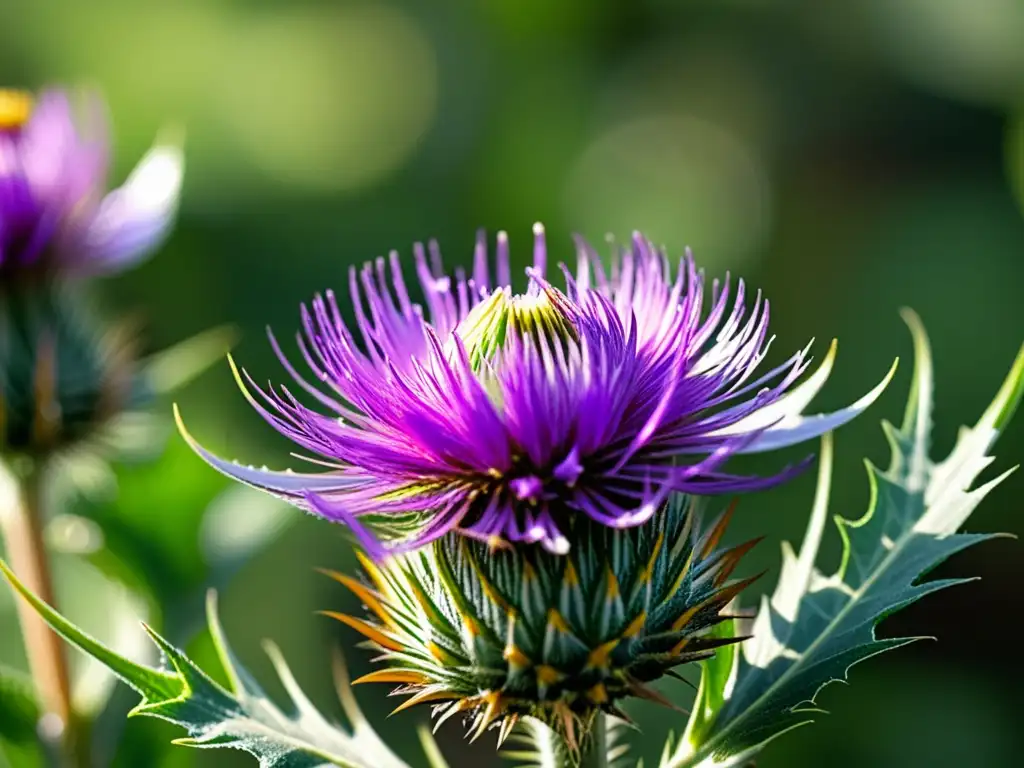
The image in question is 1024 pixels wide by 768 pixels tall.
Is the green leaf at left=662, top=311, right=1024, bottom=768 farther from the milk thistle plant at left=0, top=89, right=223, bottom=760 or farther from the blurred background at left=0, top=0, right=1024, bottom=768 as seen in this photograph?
the blurred background at left=0, top=0, right=1024, bottom=768

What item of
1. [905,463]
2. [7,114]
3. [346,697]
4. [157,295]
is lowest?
[346,697]

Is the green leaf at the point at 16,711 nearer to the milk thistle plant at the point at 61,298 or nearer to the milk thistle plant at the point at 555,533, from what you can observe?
the milk thistle plant at the point at 61,298

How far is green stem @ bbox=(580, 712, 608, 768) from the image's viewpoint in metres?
2.22

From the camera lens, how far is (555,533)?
6.49 ft

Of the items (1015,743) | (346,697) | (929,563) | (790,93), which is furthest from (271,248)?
(929,563)

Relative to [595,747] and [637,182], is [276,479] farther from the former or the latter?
[637,182]

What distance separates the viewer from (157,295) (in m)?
9.51

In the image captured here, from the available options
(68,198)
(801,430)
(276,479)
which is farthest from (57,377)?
(801,430)

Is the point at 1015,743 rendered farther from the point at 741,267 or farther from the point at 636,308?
the point at 636,308

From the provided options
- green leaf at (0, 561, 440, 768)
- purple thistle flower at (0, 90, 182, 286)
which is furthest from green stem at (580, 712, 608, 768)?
purple thistle flower at (0, 90, 182, 286)

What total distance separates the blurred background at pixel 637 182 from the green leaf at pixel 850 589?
399cm

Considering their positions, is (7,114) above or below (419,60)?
below

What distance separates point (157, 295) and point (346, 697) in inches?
288

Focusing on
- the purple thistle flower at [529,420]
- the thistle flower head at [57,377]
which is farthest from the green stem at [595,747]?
the thistle flower head at [57,377]
